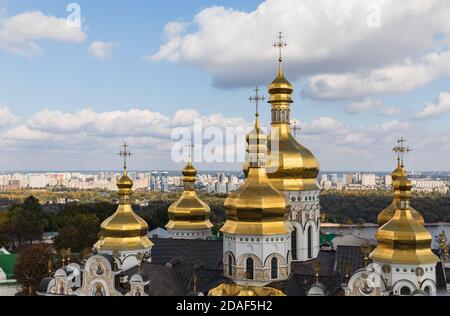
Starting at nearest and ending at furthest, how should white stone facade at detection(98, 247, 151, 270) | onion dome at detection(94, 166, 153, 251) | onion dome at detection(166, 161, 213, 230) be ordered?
white stone facade at detection(98, 247, 151, 270) → onion dome at detection(94, 166, 153, 251) → onion dome at detection(166, 161, 213, 230)

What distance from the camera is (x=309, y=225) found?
63.1ft

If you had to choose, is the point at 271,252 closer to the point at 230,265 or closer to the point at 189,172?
the point at 230,265

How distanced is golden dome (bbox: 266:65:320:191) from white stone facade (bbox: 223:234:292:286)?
3163 millimetres

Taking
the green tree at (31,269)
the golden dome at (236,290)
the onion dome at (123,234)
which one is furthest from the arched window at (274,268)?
the green tree at (31,269)

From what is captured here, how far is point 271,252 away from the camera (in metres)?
16.0

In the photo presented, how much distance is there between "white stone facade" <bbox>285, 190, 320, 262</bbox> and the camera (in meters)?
18.9

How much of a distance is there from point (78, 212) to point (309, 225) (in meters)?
33.2

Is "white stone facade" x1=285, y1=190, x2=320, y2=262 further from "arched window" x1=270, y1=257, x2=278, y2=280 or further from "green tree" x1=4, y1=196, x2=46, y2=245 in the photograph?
"green tree" x1=4, y1=196, x2=46, y2=245

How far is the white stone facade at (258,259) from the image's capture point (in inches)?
627

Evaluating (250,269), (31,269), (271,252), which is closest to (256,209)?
(271,252)

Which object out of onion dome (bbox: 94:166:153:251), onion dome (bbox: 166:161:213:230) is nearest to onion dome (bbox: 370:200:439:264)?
onion dome (bbox: 94:166:153:251)

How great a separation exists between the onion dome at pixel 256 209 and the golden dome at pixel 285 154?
2.36 metres
